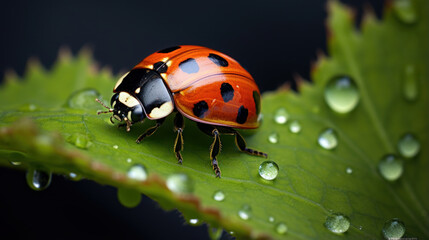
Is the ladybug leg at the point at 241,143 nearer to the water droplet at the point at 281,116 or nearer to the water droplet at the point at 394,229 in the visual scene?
the water droplet at the point at 281,116

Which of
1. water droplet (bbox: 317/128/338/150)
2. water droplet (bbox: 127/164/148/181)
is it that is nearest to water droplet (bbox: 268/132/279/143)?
water droplet (bbox: 317/128/338/150)

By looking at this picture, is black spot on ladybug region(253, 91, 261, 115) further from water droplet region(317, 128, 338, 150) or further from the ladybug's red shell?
water droplet region(317, 128, 338, 150)

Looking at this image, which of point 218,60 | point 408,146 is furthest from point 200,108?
point 408,146

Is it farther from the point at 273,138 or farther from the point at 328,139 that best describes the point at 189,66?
the point at 328,139

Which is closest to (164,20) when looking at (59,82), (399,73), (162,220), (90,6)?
(90,6)

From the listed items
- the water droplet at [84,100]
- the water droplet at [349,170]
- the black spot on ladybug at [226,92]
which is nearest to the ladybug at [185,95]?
the black spot on ladybug at [226,92]

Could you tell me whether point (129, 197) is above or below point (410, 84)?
below

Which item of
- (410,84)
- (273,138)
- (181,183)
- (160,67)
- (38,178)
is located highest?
(410,84)
